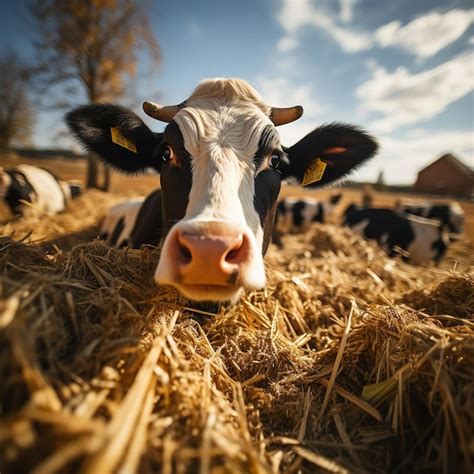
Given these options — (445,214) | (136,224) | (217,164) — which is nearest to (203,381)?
(217,164)

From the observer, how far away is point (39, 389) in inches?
29.4

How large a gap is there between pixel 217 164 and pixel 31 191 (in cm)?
847

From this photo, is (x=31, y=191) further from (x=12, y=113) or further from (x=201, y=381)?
(x=12, y=113)

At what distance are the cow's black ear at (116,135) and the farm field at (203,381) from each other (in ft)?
3.95

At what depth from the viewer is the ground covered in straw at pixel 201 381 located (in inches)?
29.2

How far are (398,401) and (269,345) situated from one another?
73 centimetres

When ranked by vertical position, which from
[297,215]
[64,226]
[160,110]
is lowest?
[64,226]

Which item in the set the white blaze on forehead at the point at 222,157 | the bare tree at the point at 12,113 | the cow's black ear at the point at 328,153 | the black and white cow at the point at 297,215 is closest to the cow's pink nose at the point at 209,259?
the white blaze on forehead at the point at 222,157

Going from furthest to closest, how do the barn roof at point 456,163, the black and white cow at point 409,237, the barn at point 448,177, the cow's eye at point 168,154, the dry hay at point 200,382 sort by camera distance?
the barn roof at point 456,163 < the barn at point 448,177 < the black and white cow at point 409,237 < the cow's eye at point 168,154 < the dry hay at point 200,382

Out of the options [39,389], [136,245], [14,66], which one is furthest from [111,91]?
[14,66]

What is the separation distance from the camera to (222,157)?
5.47ft

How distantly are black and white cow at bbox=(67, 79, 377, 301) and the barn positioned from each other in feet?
124

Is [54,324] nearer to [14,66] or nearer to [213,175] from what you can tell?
[213,175]

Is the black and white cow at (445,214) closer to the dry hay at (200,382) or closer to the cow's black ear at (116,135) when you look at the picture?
the dry hay at (200,382)
